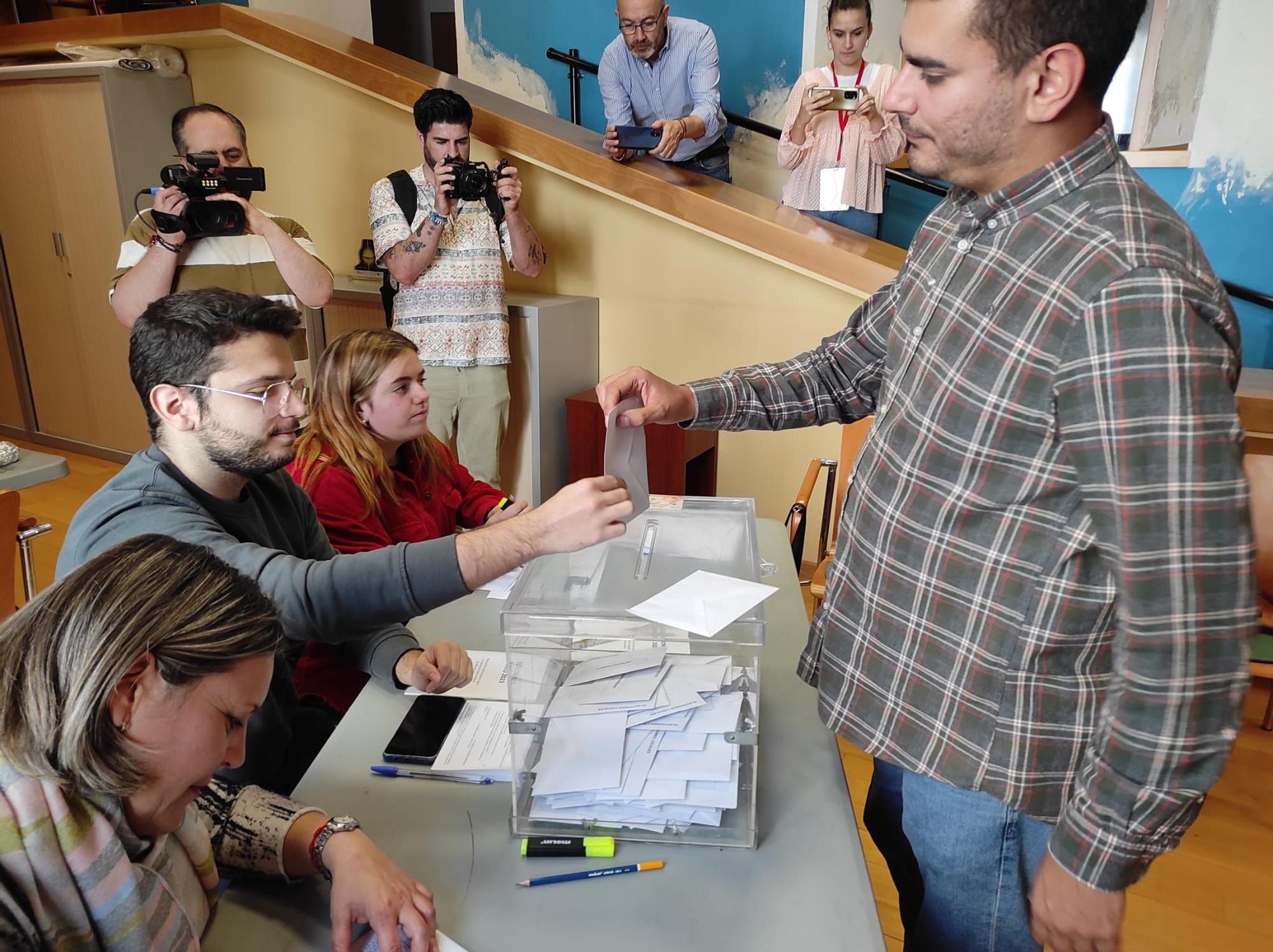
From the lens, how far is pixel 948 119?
87 cm

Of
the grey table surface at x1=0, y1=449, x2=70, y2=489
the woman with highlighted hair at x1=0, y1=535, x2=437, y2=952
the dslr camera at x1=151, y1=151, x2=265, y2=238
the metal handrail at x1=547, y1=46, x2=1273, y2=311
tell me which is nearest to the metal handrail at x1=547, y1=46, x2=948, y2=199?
the metal handrail at x1=547, y1=46, x2=1273, y2=311

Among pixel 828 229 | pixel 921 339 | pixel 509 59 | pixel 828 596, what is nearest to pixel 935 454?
pixel 921 339

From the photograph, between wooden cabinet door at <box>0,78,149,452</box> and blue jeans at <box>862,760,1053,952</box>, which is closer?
blue jeans at <box>862,760,1053,952</box>

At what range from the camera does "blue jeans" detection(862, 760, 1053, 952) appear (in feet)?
3.19

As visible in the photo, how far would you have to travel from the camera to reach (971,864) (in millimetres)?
996

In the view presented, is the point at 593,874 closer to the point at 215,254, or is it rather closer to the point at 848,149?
the point at 215,254

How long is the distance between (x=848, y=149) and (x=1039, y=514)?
2757 mm

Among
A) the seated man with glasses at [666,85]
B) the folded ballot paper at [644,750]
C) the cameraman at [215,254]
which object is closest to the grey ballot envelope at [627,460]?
the folded ballot paper at [644,750]

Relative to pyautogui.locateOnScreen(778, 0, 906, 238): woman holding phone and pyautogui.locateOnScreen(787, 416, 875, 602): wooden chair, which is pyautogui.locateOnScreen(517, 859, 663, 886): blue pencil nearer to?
pyautogui.locateOnScreen(787, 416, 875, 602): wooden chair

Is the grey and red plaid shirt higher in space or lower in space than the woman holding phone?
lower

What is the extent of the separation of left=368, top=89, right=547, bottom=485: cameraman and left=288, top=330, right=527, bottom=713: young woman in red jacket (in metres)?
0.93

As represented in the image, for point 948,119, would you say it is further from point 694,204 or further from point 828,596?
point 694,204

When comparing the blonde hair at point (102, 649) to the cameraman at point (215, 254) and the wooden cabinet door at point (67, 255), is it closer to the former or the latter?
the cameraman at point (215, 254)

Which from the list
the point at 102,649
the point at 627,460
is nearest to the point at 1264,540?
the point at 627,460
